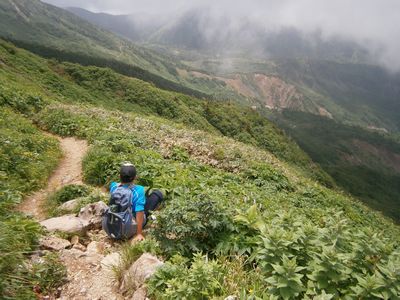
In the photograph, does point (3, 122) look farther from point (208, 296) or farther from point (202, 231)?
point (208, 296)

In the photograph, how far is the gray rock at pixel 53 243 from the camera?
636cm

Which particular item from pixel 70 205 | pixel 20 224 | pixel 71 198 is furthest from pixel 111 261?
pixel 71 198

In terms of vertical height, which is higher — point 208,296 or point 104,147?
point 208,296

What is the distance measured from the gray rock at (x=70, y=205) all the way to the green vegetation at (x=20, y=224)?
1.07 meters

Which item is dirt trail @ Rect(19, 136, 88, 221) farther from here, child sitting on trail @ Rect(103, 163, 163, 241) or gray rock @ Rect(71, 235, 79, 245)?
child sitting on trail @ Rect(103, 163, 163, 241)

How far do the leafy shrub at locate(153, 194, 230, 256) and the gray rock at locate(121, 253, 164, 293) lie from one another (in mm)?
567

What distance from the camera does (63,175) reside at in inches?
513

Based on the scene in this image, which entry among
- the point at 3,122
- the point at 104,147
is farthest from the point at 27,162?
the point at 3,122

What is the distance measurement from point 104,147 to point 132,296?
943 cm

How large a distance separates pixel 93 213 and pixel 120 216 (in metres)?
1.32

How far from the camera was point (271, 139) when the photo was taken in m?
67.4

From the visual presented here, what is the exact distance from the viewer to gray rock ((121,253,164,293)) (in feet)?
18.0

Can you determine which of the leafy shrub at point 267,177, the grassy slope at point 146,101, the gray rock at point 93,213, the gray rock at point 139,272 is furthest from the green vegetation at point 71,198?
the grassy slope at point 146,101

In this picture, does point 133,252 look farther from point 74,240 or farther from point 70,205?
point 70,205
